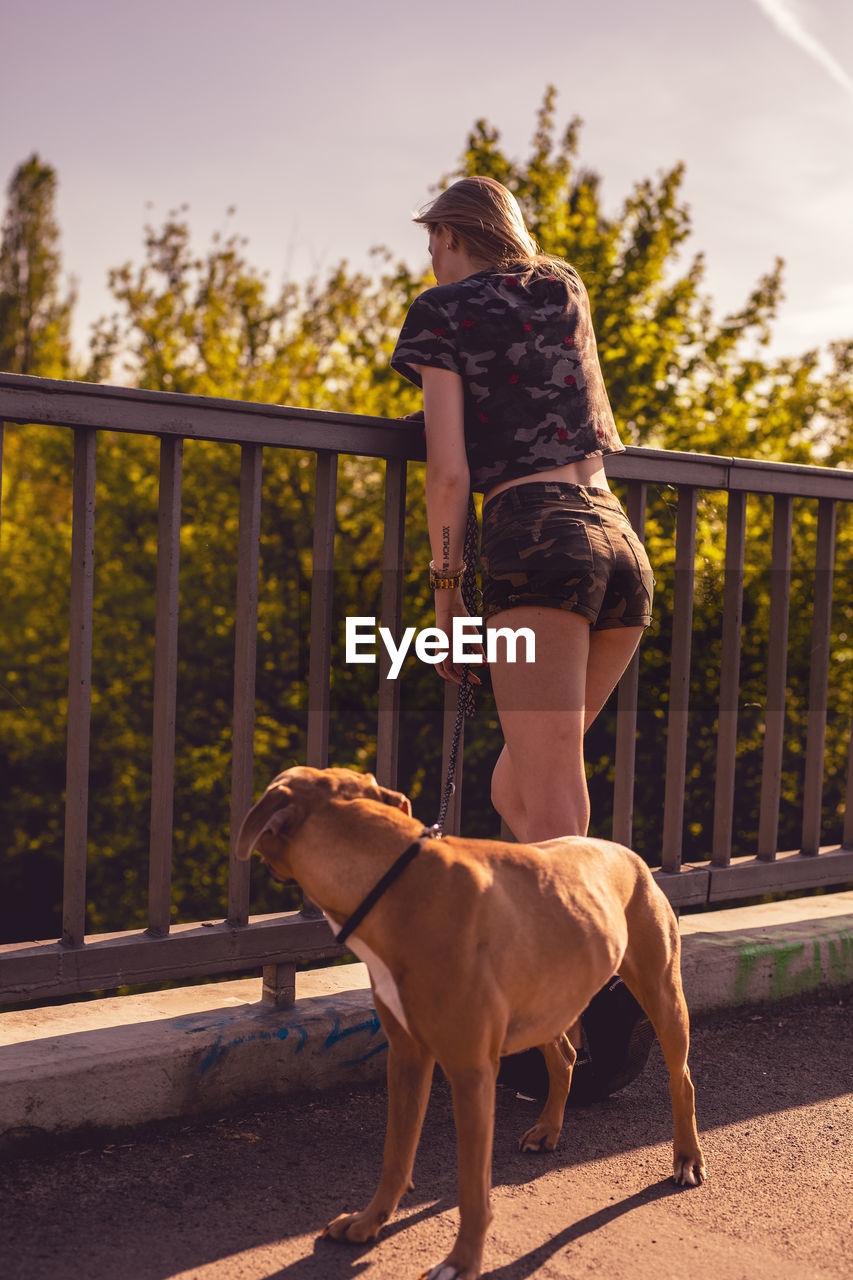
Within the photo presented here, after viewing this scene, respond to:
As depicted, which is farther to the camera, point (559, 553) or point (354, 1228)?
point (559, 553)

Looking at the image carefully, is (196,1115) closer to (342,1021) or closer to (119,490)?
(342,1021)

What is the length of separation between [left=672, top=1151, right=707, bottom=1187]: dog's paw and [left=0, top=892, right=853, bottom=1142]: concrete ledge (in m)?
0.80

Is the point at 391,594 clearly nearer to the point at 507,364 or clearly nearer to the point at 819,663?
the point at 507,364

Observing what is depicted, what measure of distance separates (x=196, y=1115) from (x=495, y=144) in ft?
39.6

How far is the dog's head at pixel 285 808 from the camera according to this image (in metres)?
2.03

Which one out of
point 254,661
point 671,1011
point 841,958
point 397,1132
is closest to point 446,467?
point 254,661

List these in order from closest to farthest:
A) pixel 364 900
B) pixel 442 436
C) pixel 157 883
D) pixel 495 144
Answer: pixel 364 900, pixel 442 436, pixel 157 883, pixel 495 144

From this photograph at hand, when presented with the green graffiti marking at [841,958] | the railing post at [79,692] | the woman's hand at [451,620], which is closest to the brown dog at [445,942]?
the woman's hand at [451,620]

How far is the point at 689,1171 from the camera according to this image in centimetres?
254

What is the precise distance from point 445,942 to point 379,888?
14 centimetres

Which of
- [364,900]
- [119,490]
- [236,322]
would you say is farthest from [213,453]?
[364,900]

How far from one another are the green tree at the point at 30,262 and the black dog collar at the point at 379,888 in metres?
42.1

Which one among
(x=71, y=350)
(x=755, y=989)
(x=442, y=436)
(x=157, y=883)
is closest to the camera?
(x=442, y=436)

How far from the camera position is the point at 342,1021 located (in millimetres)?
2975
